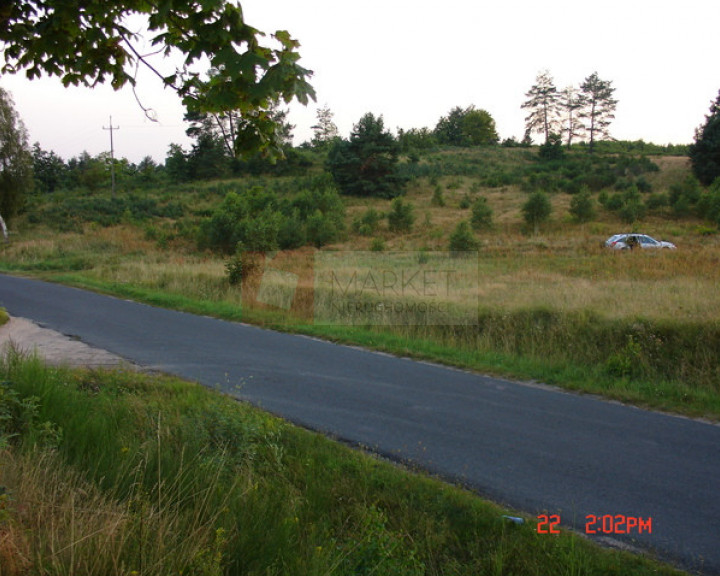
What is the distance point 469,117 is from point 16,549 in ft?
338

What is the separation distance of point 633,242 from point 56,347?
26.8 m

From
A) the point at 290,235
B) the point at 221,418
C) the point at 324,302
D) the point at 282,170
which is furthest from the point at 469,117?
the point at 221,418

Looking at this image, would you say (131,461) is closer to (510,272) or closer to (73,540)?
(73,540)

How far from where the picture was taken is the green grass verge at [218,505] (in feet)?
8.19

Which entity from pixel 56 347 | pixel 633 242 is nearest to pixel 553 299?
pixel 56 347

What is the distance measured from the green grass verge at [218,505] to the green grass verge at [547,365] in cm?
417

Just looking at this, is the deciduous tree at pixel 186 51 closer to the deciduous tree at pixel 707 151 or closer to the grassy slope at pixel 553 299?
the grassy slope at pixel 553 299

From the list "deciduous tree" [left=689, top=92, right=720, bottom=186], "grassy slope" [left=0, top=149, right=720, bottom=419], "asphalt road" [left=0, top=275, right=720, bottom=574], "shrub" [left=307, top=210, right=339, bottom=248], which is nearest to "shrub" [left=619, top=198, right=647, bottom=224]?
"grassy slope" [left=0, top=149, right=720, bottom=419]

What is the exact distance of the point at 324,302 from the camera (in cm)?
1502

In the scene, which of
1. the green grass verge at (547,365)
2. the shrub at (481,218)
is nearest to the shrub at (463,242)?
the shrub at (481,218)

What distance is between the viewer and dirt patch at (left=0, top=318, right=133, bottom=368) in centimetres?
902
